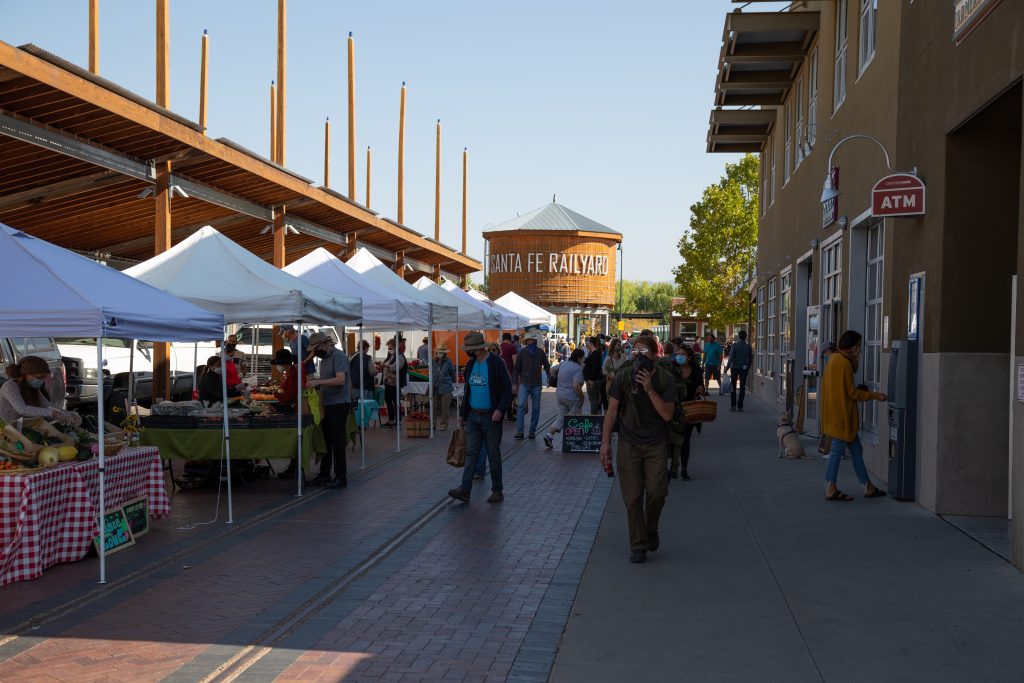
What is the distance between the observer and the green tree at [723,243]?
170ft

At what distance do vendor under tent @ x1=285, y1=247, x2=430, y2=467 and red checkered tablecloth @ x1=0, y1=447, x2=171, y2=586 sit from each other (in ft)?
23.6

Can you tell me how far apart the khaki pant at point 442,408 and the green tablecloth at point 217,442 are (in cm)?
863

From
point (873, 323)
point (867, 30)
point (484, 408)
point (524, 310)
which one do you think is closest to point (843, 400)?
point (484, 408)

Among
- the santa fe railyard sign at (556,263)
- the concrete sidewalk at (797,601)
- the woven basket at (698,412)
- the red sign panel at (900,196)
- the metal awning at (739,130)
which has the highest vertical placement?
the metal awning at (739,130)

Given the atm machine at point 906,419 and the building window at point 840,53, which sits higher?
the building window at point 840,53

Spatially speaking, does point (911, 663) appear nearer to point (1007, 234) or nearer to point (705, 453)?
point (1007, 234)

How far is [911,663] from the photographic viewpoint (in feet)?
19.3

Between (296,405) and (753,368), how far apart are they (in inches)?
1038

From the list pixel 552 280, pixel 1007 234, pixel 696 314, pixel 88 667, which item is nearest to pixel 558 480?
pixel 1007 234

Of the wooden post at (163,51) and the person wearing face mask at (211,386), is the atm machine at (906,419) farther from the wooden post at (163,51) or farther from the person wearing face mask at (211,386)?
the wooden post at (163,51)

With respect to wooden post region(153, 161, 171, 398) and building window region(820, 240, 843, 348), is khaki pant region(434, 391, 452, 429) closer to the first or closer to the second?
wooden post region(153, 161, 171, 398)

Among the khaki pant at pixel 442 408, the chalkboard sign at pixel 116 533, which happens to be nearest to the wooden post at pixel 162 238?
the khaki pant at pixel 442 408

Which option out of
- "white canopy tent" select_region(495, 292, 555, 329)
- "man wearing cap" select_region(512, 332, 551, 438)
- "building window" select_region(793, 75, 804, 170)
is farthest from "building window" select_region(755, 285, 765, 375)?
"man wearing cap" select_region(512, 332, 551, 438)

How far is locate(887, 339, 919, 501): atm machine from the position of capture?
1114 centimetres
